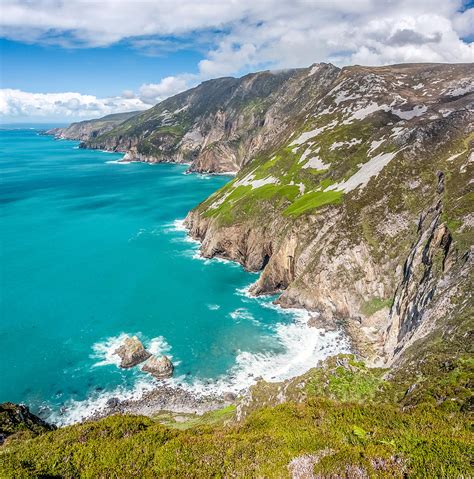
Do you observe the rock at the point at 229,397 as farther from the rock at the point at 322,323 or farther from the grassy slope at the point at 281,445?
the grassy slope at the point at 281,445

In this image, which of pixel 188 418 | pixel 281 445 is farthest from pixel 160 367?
pixel 281 445

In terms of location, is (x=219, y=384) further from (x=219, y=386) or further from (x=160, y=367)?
(x=160, y=367)

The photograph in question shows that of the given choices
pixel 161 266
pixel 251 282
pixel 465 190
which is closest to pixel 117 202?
pixel 161 266

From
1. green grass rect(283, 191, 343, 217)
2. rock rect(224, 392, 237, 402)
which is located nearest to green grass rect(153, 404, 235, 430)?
rock rect(224, 392, 237, 402)

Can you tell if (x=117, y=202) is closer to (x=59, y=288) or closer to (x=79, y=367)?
(x=59, y=288)

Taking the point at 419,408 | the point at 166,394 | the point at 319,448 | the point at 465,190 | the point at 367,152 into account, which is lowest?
the point at 166,394

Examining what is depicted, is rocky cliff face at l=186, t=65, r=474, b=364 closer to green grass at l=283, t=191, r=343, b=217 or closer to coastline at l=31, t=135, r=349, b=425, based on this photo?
green grass at l=283, t=191, r=343, b=217
